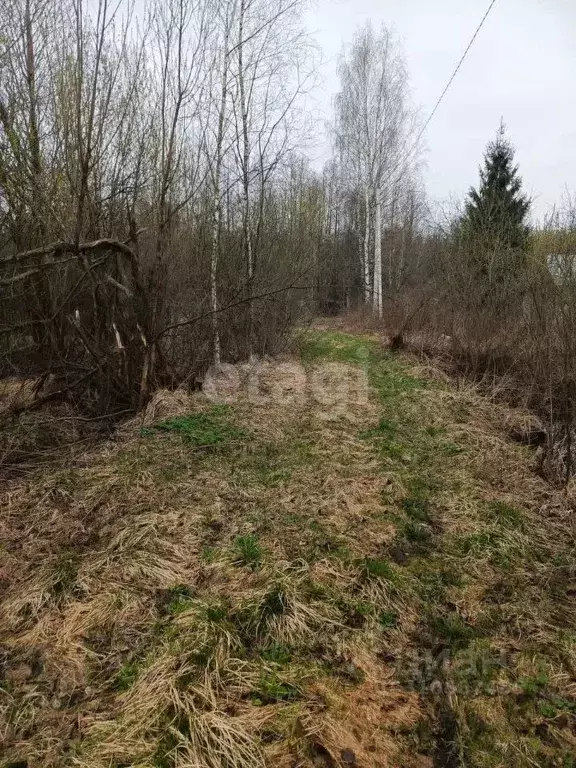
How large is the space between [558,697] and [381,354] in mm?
8955

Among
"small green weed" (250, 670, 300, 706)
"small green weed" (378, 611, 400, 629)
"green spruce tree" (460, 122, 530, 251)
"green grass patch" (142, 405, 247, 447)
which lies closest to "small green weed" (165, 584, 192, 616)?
"small green weed" (250, 670, 300, 706)

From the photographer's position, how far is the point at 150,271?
5.71 m

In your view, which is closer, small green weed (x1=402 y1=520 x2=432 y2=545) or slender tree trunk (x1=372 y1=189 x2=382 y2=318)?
small green weed (x1=402 y1=520 x2=432 y2=545)

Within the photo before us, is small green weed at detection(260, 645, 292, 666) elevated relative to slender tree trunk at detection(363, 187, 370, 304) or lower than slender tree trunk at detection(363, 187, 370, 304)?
lower

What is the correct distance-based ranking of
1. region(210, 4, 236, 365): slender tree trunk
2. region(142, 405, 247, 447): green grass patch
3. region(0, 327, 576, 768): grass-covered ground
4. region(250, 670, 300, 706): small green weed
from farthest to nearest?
region(210, 4, 236, 365): slender tree trunk → region(142, 405, 247, 447): green grass patch → region(250, 670, 300, 706): small green weed → region(0, 327, 576, 768): grass-covered ground

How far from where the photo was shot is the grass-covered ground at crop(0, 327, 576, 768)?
1902 millimetres

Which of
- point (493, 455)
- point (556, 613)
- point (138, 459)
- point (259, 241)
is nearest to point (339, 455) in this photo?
point (493, 455)

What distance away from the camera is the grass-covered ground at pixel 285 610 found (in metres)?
1.90

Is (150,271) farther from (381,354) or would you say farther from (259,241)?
(381,354)

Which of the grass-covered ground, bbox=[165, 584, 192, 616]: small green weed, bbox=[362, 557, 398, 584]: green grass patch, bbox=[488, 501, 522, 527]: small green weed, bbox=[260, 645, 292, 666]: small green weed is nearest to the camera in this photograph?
the grass-covered ground

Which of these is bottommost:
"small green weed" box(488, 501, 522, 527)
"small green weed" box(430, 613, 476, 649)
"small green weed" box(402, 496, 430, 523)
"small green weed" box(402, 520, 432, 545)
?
"small green weed" box(430, 613, 476, 649)

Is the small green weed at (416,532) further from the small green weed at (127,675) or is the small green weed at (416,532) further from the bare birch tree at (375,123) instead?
the bare birch tree at (375,123)

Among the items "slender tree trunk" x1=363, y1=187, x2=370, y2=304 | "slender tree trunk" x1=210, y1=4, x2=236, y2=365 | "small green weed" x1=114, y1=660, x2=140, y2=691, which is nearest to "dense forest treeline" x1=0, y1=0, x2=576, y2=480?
"slender tree trunk" x1=210, y1=4, x2=236, y2=365

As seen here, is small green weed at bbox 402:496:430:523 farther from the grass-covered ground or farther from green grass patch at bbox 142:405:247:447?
green grass patch at bbox 142:405:247:447
